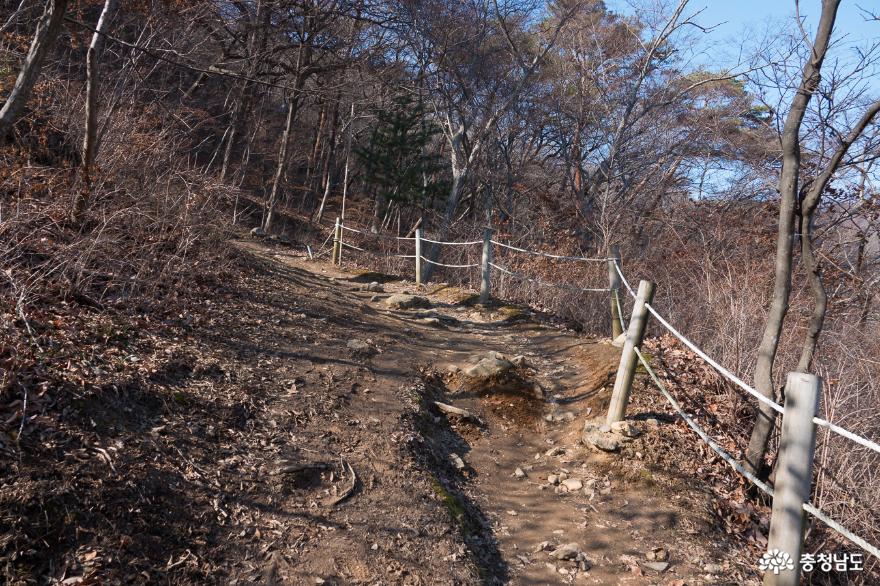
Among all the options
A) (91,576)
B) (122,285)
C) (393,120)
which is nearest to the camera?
(91,576)

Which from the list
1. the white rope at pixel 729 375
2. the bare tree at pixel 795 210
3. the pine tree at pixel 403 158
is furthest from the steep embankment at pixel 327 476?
the pine tree at pixel 403 158

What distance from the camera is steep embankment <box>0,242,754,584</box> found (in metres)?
2.82

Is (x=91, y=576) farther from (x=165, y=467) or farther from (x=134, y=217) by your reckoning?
(x=134, y=217)

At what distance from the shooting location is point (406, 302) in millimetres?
8922

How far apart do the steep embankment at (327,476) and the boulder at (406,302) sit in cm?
244

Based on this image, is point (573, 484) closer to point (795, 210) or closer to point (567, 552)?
point (567, 552)

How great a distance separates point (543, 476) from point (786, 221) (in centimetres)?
252

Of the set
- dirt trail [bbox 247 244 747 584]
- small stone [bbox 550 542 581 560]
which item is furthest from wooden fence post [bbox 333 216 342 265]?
small stone [bbox 550 542 581 560]

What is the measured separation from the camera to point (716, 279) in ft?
29.7

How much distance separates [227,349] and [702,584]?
12.6 feet

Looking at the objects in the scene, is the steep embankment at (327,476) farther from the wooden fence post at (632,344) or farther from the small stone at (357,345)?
the wooden fence post at (632,344)

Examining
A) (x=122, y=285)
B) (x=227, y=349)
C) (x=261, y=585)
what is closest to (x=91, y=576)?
(x=261, y=585)

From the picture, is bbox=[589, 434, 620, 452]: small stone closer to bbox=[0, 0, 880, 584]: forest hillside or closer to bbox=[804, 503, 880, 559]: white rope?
bbox=[0, 0, 880, 584]: forest hillside

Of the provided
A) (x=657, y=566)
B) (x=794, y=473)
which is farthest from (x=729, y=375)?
(x=657, y=566)
